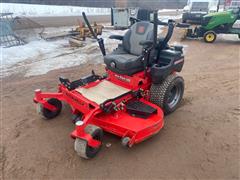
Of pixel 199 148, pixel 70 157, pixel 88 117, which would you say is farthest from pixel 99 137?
pixel 199 148

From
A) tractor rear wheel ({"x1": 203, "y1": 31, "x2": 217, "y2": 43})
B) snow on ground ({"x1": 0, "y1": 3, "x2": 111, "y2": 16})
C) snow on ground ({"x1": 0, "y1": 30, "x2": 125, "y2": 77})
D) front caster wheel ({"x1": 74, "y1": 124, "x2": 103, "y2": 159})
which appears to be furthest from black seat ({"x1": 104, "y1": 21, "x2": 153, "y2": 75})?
snow on ground ({"x1": 0, "y1": 3, "x2": 111, "y2": 16})

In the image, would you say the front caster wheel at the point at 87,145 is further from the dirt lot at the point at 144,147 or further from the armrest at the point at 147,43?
the armrest at the point at 147,43

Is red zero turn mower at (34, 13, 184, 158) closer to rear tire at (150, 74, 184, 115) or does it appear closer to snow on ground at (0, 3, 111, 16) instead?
rear tire at (150, 74, 184, 115)

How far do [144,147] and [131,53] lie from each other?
68.4 inches

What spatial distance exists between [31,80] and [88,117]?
3.20 metres

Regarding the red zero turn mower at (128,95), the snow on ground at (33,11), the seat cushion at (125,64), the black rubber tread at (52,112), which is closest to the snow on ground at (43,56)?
the black rubber tread at (52,112)

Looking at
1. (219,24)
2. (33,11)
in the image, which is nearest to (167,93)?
(219,24)

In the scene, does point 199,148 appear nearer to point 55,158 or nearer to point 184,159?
point 184,159

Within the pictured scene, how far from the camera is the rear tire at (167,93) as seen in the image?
346cm

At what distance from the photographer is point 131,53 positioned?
13.3 ft

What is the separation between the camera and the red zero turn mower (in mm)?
2787

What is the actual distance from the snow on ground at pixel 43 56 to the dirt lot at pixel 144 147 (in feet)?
5.95

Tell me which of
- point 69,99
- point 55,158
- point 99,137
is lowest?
point 55,158

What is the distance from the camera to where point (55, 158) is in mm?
2865
